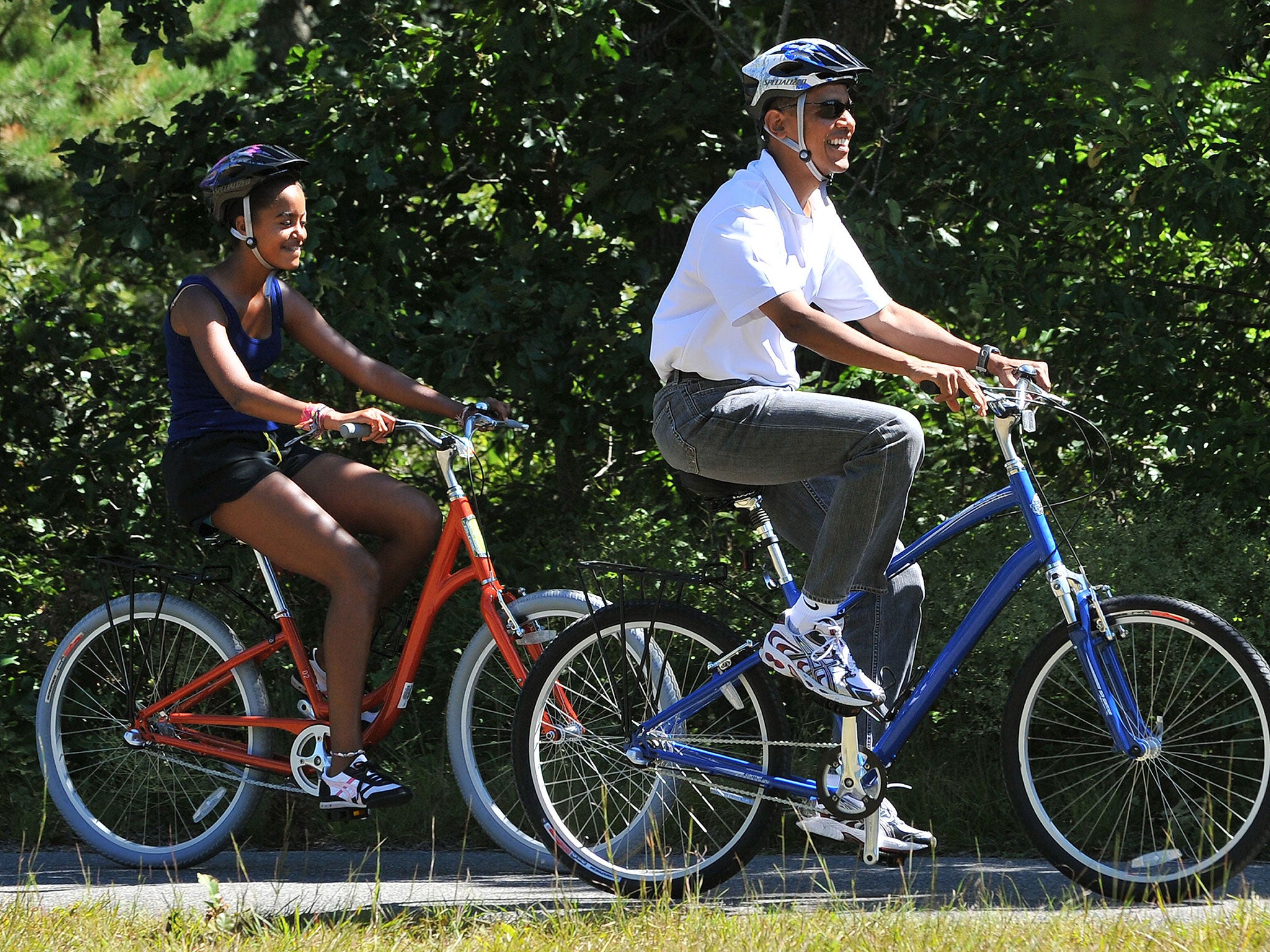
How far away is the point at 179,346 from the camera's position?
4.35 m

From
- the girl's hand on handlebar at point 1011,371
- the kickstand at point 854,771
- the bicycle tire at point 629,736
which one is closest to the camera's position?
the girl's hand on handlebar at point 1011,371

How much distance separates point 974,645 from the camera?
12.7 feet

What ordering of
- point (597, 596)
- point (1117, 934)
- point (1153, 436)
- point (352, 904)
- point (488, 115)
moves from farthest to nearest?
point (488, 115), point (1153, 436), point (597, 596), point (352, 904), point (1117, 934)

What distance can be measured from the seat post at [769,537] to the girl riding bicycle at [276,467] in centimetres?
88

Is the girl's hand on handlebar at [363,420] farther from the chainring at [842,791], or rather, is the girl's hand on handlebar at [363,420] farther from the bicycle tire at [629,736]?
the chainring at [842,791]

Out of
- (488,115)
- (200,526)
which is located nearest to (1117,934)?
(200,526)

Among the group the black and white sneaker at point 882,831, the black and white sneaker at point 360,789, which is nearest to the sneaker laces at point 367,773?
the black and white sneaker at point 360,789

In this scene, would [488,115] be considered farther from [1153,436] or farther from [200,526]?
[1153,436]

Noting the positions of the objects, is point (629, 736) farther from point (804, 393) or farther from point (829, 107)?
point (829, 107)

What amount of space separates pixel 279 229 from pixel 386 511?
874 mm

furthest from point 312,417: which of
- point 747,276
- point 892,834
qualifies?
point 892,834

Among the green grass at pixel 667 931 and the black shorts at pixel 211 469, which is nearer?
the green grass at pixel 667 931

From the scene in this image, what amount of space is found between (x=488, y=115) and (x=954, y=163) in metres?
1.87

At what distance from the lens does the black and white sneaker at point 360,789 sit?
418 centimetres
